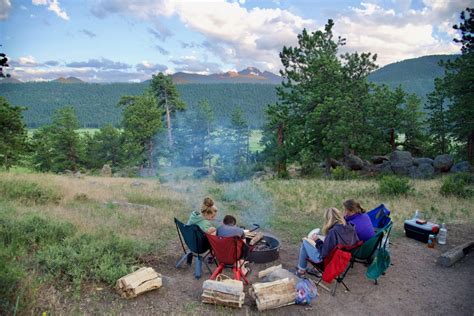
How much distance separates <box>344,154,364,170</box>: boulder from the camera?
2848 cm

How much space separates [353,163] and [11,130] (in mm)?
26402

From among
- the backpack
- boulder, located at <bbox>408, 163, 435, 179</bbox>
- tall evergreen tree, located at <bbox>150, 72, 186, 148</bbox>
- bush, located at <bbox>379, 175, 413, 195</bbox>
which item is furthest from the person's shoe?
tall evergreen tree, located at <bbox>150, 72, 186, 148</bbox>

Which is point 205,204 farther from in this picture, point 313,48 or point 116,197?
point 313,48

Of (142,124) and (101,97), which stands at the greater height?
(101,97)

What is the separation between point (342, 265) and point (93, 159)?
156 ft

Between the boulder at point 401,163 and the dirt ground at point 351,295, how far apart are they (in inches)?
830

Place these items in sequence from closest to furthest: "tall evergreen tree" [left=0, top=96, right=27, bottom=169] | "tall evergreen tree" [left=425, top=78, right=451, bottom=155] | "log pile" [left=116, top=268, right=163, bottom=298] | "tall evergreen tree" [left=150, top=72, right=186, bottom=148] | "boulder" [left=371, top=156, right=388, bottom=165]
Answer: "log pile" [left=116, top=268, right=163, bottom=298], "tall evergreen tree" [left=0, top=96, right=27, bottom=169], "boulder" [left=371, top=156, right=388, bottom=165], "tall evergreen tree" [left=425, top=78, right=451, bottom=155], "tall evergreen tree" [left=150, top=72, right=186, bottom=148]

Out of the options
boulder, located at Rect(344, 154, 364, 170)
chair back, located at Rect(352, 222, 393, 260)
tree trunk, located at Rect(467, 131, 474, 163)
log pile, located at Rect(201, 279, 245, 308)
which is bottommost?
boulder, located at Rect(344, 154, 364, 170)

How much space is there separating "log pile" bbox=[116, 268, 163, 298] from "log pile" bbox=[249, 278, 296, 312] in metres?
1.36

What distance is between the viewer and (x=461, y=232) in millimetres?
8086

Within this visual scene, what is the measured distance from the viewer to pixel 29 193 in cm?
962

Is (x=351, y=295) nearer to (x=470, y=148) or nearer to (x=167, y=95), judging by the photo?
(x=470, y=148)

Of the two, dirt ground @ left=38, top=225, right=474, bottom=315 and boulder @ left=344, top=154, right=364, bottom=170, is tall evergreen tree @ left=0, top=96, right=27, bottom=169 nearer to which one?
dirt ground @ left=38, top=225, right=474, bottom=315

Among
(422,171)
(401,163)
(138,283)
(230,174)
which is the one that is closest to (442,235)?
(138,283)
